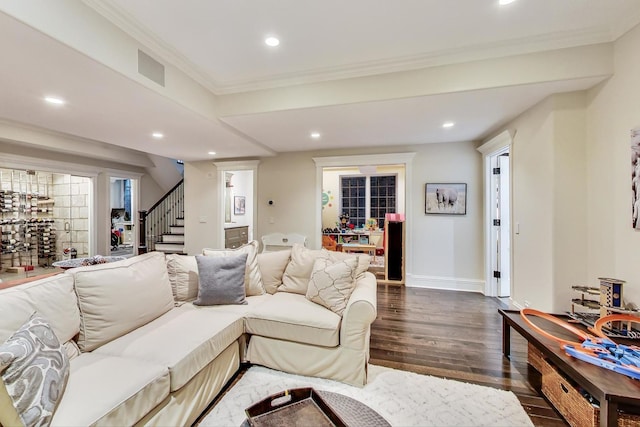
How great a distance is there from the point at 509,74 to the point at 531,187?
1.32 meters

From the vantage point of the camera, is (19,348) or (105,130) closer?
(19,348)

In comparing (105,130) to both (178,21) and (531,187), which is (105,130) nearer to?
(178,21)

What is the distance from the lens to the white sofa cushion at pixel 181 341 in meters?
1.56

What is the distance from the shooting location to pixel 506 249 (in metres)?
4.18

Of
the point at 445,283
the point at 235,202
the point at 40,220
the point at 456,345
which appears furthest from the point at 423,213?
the point at 40,220

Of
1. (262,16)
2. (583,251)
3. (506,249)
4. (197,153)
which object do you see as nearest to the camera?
(262,16)

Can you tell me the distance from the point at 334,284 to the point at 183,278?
53.8 inches

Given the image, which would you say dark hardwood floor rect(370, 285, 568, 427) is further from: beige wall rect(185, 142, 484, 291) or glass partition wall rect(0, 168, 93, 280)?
glass partition wall rect(0, 168, 93, 280)

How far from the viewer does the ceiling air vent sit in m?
2.36

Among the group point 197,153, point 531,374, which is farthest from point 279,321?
point 197,153

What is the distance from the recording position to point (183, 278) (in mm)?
2447

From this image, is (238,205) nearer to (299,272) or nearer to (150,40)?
(299,272)

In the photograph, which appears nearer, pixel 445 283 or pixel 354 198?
pixel 445 283

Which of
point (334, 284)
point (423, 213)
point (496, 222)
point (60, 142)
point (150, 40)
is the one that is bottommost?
point (334, 284)
